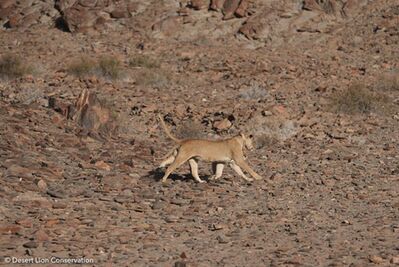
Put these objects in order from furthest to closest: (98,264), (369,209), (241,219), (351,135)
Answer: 1. (351,135)
2. (369,209)
3. (241,219)
4. (98,264)

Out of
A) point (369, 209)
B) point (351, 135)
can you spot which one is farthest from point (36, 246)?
point (351, 135)


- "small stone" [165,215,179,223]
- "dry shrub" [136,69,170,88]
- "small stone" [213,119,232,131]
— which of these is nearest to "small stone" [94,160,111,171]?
"small stone" [165,215,179,223]

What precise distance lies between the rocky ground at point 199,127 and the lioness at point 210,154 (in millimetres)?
321

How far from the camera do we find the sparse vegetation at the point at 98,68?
24.0 metres

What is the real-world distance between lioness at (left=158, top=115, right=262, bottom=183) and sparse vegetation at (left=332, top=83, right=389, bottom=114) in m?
6.10

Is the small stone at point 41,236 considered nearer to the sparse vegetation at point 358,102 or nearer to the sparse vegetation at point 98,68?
the sparse vegetation at point 358,102

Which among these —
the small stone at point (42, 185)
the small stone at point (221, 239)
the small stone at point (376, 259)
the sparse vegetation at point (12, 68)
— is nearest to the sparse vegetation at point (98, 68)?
the sparse vegetation at point (12, 68)

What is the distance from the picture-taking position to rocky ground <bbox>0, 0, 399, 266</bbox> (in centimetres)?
946

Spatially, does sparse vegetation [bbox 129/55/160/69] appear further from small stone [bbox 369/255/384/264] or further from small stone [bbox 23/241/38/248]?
small stone [bbox 369/255/384/264]

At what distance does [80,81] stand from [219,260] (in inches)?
605

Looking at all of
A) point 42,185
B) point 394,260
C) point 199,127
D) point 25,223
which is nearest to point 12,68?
point 199,127

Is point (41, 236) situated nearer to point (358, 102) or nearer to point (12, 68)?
point (358, 102)

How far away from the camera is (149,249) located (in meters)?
8.96

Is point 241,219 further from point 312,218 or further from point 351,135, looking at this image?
point 351,135
